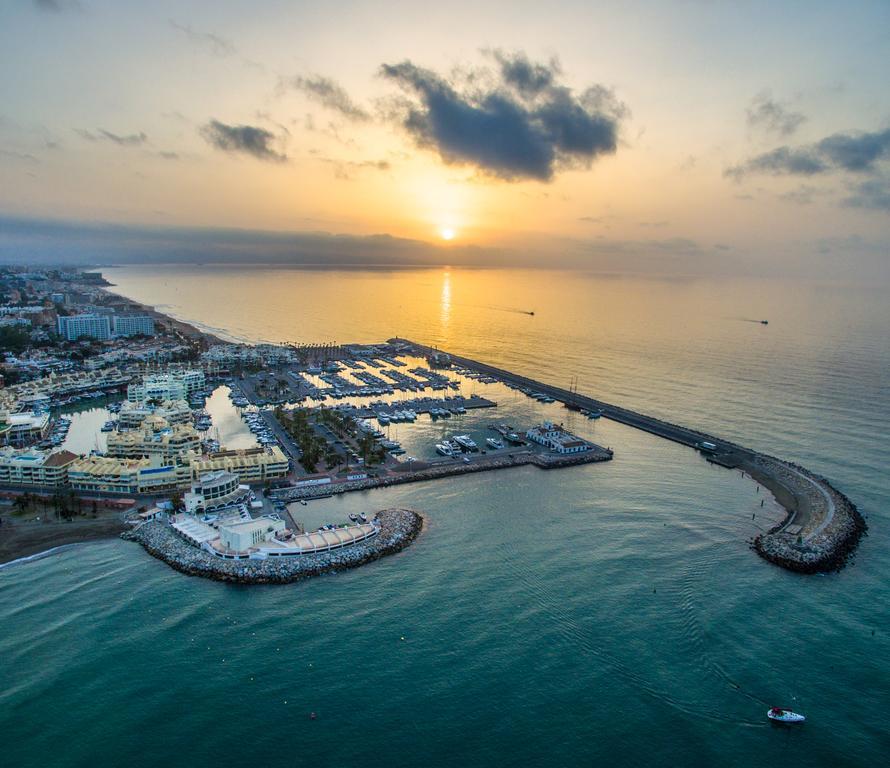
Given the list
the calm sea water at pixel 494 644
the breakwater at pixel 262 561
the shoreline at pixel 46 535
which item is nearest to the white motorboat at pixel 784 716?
the calm sea water at pixel 494 644

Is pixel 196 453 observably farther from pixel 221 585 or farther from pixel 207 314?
pixel 207 314

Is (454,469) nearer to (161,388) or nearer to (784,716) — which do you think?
(784,716)

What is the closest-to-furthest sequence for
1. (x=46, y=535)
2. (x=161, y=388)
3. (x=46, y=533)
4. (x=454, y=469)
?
(x=46, y=535) < (x=46, y=533) < (x=454, y=469) < (x=161, y=388)

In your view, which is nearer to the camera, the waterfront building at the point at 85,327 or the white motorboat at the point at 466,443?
the white motorboat at the point at 466,443

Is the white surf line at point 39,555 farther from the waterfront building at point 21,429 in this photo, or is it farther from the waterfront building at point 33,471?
the waterfront building at point 21,429

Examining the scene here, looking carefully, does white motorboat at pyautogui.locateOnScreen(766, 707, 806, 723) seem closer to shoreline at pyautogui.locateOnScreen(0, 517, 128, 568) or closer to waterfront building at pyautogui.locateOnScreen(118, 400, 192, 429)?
shoreline at pyautogui.locateOnScreen(0, 517, 128, 568)

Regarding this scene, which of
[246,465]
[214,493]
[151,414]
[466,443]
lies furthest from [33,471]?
[466,443]

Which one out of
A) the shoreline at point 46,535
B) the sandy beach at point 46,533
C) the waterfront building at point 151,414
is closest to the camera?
the shoreline at point 46,535
